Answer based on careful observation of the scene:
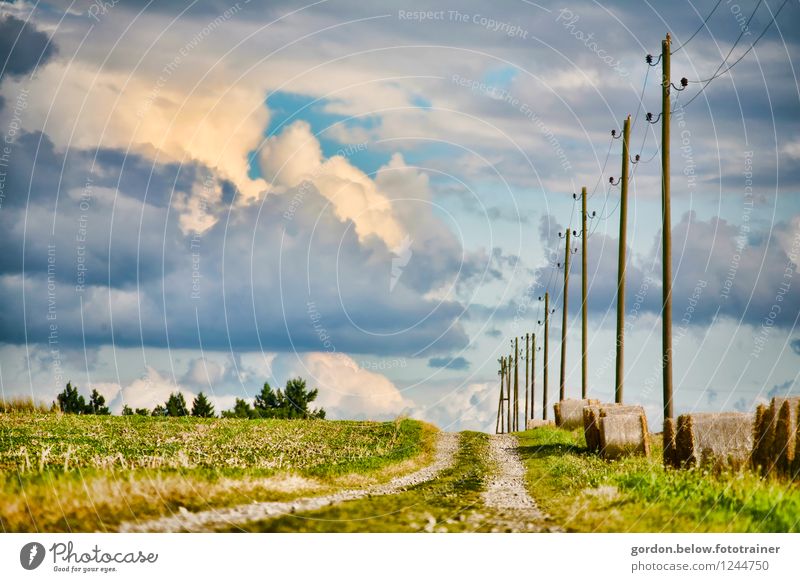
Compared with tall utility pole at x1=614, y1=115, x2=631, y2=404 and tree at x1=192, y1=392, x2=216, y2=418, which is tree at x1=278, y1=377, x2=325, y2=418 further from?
tall utility pole at x1=614, y1=115, x2=631, y2=404

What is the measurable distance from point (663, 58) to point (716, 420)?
16950 mm

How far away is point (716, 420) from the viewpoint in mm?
25359

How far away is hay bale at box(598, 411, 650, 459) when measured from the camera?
34219 mm

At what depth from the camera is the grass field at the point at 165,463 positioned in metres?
17.4

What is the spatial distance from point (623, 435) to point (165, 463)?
693 inches

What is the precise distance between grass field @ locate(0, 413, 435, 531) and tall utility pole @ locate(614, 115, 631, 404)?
9.79 meters

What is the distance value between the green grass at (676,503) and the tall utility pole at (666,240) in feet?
28.1

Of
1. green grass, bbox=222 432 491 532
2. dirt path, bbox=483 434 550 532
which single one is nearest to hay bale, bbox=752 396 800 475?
dirt path, bbox=483 434 550 532

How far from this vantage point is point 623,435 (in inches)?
1359

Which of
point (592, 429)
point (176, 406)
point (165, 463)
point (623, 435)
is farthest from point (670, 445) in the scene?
point (176, 406)

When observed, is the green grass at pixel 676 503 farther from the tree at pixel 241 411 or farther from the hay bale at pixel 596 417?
the tree at pixel 241 411

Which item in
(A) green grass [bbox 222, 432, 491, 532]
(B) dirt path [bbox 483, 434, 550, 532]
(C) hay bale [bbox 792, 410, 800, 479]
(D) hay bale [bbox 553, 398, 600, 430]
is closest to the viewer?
(A) green grass [bbox 222, 432, 491, 532]

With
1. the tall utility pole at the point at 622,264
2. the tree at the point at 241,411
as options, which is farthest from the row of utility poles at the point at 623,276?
the tree at the point at 241,411

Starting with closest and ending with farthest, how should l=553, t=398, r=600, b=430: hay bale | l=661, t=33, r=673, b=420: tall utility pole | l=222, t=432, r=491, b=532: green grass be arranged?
l=222, t=432, r=491, b=532: green grass, l=661, t=33, r=673, b=420: tall utility pole, l=553, t=398, r=600, b=430: hay bale
